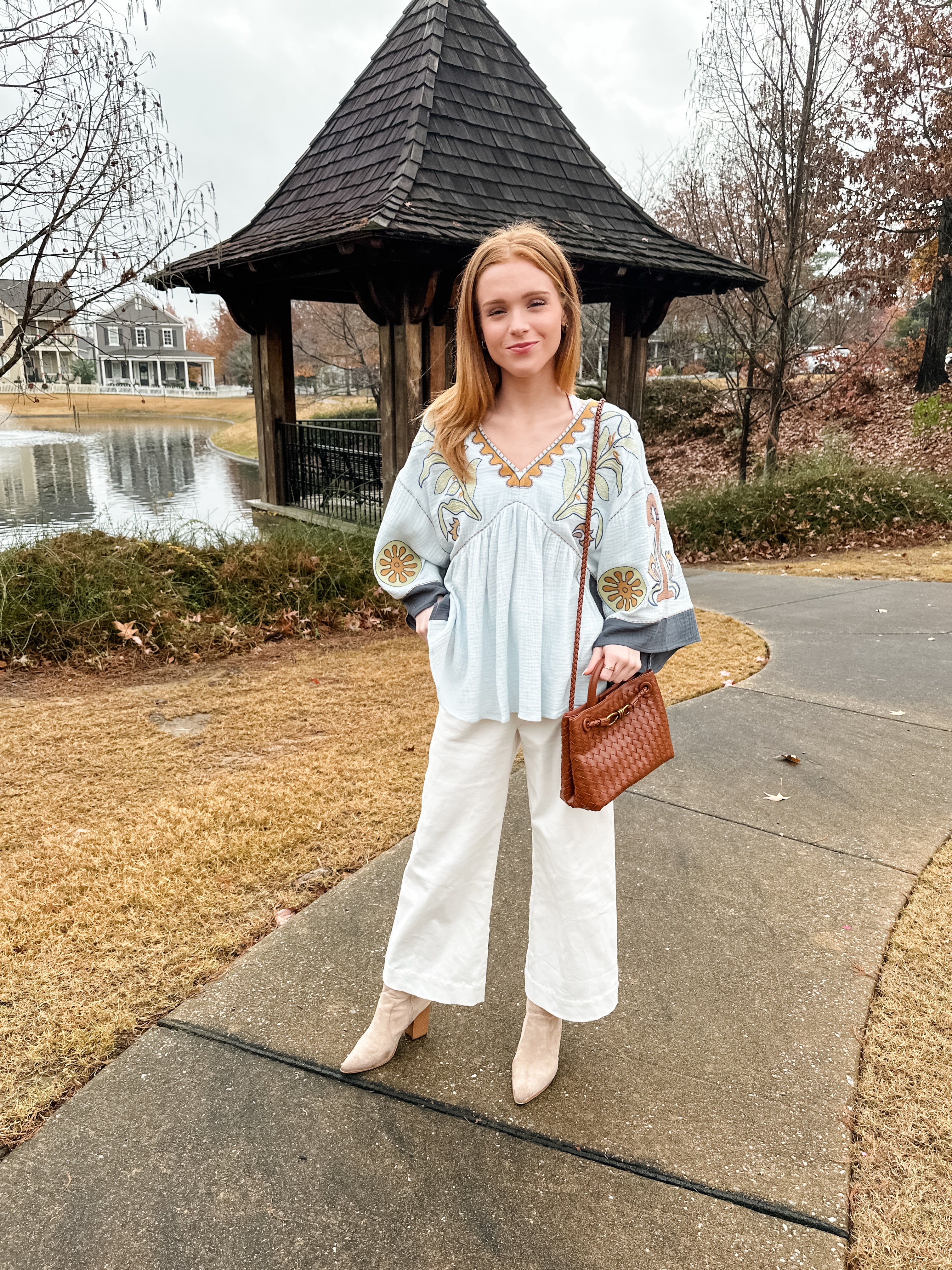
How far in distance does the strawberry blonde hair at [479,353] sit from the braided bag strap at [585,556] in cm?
18

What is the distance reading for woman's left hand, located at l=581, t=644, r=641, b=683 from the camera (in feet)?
5.98

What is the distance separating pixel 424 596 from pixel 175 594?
4.75 meters

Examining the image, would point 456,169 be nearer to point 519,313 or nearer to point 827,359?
point 519,313

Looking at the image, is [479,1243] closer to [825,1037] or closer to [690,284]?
[825,1037]

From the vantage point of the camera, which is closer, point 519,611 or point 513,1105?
point 519,611

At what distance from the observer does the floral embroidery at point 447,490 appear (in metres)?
1.90

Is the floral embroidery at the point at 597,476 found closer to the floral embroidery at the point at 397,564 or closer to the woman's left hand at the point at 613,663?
the woman's left hand at the point at 613,663

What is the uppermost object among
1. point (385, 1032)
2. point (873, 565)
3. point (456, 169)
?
point (456, 169)

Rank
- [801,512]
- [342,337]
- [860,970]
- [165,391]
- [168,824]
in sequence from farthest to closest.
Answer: [165,391] → [342,337] → [801,512] → [168,824] → [860,970]

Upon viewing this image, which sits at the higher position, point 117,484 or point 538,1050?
point 117,484

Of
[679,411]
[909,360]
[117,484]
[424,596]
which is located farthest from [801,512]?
[909,360]

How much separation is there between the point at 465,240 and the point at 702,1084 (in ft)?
18.8

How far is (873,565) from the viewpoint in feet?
29.0

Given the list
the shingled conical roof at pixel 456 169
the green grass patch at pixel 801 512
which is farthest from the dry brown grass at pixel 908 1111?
the green grass patch at pixel 801 512
